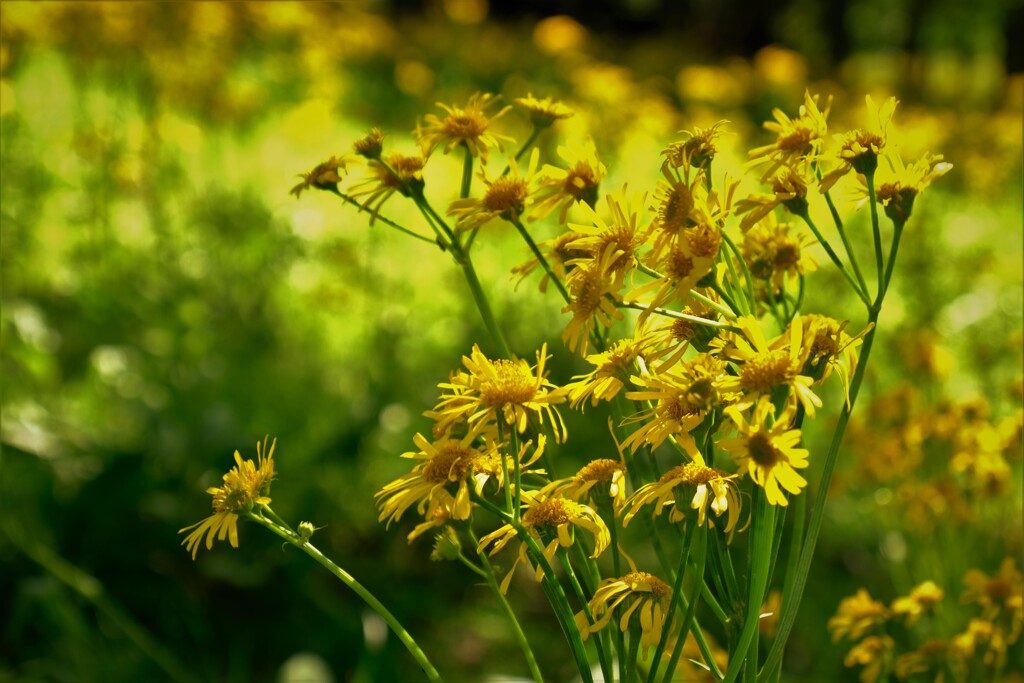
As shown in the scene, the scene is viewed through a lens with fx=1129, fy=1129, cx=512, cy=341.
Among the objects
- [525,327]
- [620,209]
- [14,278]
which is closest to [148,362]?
[14,278]

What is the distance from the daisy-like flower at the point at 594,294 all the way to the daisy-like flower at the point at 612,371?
31mm

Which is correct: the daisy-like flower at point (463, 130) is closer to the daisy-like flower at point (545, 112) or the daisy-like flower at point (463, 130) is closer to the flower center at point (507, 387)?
the daisy-like flower at point (545, 112)

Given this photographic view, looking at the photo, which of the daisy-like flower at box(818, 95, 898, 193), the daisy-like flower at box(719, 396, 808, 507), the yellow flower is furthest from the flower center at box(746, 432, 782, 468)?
the yellow flower

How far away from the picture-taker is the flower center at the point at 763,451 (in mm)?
955

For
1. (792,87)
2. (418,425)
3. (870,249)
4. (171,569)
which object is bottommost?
(171,569)

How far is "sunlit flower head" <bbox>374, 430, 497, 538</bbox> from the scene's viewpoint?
108cm

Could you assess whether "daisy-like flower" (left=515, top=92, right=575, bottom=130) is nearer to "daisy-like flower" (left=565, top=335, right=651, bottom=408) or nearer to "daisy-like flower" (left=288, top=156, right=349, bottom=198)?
"daisy-like flower" (left=288, top=156, right=349, bottom=198)

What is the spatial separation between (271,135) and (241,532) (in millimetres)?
4776

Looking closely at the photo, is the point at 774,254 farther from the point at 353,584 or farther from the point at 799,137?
the point at 353,584

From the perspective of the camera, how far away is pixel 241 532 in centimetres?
286

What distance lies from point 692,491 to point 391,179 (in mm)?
A: 583

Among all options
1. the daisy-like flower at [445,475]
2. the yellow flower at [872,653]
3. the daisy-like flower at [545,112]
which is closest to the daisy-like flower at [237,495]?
the daisy-like flower at [445,475]

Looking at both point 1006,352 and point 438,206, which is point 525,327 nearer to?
point 1006,352

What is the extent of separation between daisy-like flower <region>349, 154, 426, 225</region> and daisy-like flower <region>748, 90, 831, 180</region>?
41 centimetres
